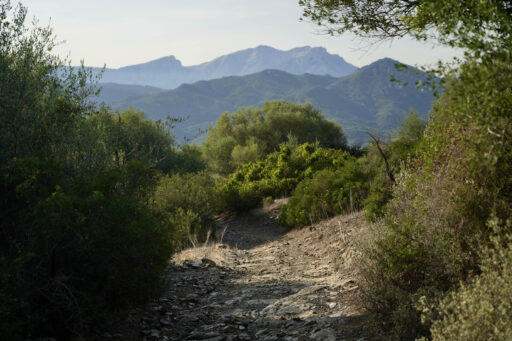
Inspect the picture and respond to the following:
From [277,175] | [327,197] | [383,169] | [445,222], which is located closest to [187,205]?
[327,197]

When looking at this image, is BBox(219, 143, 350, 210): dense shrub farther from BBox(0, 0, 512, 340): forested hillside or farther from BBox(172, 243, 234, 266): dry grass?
BBox(0, 0, 512, 340): forested hillside

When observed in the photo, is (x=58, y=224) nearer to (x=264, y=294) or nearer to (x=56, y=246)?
(x=56, y=246)

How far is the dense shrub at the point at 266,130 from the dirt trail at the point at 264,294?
2108 centimetres

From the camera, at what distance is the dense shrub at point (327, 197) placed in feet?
41.2

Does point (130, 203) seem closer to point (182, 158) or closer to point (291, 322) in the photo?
point (291, 322)

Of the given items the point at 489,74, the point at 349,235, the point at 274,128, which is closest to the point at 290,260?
the point at 349,235

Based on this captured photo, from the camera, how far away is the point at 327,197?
13.0m

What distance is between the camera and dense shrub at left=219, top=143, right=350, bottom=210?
17641 mm

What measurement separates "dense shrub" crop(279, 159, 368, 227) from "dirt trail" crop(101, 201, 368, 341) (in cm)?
82

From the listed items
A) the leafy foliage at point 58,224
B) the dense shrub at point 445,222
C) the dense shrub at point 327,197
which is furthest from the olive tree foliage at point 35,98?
the dense shrub at point 327,197

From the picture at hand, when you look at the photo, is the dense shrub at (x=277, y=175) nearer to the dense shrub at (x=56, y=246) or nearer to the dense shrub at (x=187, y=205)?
the dense shrub at (x=187, y=205)

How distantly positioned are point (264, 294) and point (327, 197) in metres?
6.42

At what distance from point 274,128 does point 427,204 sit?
31947 millimetres

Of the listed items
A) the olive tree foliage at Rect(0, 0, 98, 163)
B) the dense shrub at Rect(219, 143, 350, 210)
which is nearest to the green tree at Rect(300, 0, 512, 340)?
the olive tree foliage at Rect(0, 0, 98, 163)
